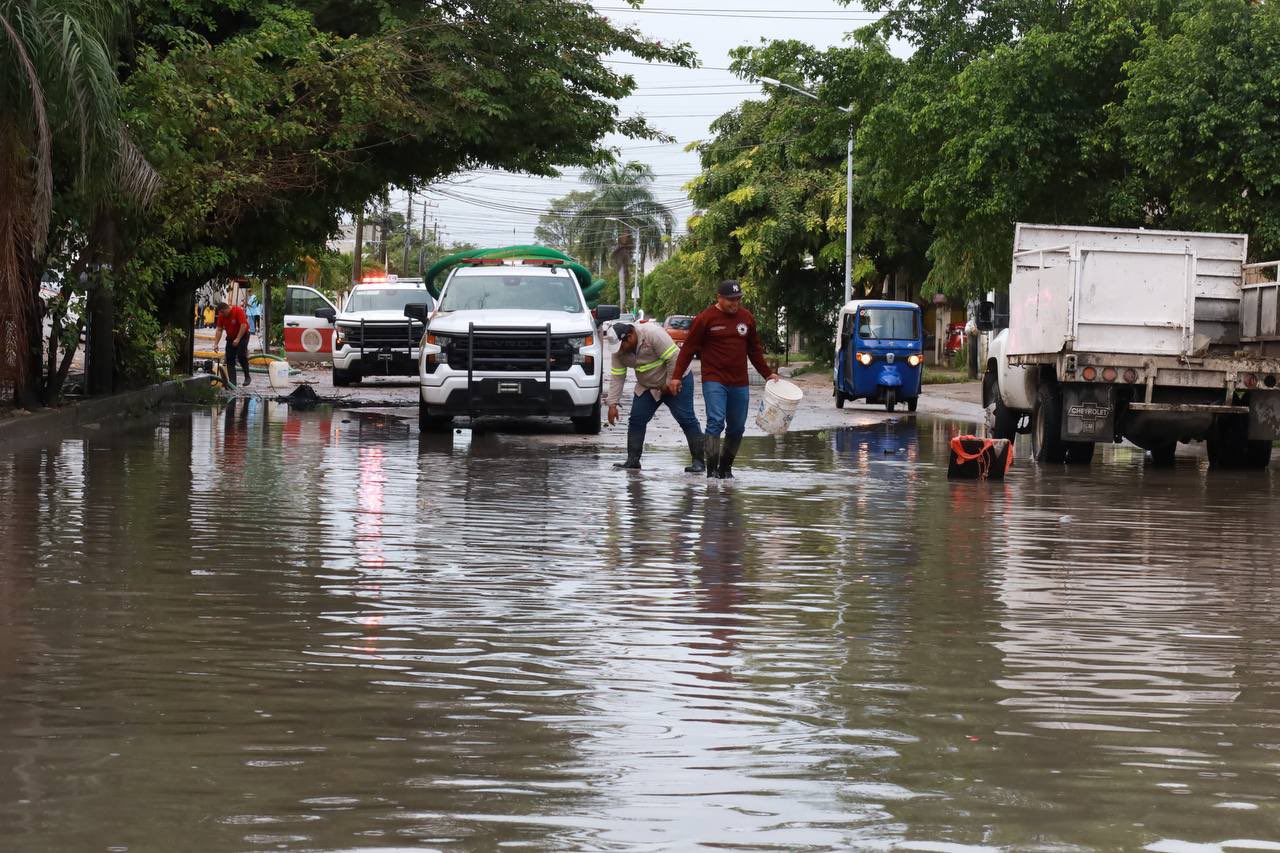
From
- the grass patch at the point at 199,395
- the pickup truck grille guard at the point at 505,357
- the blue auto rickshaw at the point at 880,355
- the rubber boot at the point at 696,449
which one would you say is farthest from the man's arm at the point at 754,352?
the blue auto rickshaw at the point at 880,355

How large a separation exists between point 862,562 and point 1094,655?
122 inches

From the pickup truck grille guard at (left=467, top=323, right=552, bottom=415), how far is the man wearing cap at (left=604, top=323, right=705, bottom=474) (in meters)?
4.27

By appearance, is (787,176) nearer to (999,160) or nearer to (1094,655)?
(999,160)

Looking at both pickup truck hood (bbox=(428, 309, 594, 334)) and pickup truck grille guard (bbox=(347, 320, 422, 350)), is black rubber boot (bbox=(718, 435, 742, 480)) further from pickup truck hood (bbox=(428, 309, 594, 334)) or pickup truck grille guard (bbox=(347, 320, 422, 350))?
pickup truck grille guard (bbox=(347, 320, 422, 350))

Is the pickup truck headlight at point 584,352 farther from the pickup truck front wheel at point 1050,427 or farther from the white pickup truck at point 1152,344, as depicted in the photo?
the pickup truck front wheel at point 1050,427

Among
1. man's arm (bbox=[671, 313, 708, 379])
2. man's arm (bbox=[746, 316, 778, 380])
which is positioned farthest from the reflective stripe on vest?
man's arm (bbox=[746, 316, 778, 380])

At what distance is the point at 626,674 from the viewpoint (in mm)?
6988

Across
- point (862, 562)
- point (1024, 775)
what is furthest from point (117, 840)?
point (862, 562)

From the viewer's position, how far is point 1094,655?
7574mm

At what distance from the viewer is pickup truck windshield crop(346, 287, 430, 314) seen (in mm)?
38531

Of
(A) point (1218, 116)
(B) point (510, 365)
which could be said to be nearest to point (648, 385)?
(B) point (510, 365)

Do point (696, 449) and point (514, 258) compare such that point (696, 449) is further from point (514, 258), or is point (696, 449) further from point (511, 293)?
point (514, 258)

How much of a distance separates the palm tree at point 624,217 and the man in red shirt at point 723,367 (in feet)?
303

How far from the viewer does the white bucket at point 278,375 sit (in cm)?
3700
